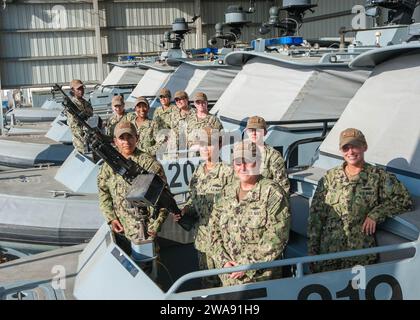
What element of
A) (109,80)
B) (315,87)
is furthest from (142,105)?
(109,80)

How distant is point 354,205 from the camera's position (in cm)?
340

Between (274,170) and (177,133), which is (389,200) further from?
(177,133)

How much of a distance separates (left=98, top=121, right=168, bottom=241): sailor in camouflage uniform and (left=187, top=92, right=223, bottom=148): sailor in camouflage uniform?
209 centimetres

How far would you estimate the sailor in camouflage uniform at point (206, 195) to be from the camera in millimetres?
3635

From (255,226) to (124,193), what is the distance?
1148mm

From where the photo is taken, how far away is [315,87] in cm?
650

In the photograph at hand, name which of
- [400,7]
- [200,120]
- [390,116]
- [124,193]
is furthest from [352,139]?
[400,7]

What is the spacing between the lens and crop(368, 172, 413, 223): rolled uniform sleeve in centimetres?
335

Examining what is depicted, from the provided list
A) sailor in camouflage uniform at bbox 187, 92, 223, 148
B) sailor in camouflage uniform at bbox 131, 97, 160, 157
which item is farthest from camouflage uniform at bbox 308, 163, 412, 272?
sailor in camouflage uniform at bbox 131, 97, 160, 157

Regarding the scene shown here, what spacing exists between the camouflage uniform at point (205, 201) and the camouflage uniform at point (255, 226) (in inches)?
13.8

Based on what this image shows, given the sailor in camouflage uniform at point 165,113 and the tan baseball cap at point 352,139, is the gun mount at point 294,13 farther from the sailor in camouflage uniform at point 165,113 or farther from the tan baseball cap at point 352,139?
the tan baseball cap at point 352,139
